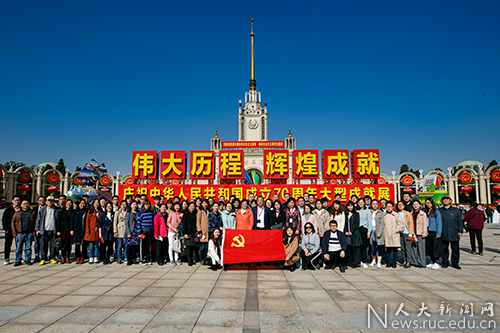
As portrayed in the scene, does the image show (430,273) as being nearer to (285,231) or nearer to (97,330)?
(285,231)

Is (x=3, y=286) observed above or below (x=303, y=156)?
below

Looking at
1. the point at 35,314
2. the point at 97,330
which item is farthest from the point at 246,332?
the point at 35,314

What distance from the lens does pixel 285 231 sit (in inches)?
305

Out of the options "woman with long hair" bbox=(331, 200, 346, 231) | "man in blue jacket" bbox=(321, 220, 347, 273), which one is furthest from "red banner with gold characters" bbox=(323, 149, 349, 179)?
"man in blue jacket" bbox=(321, 220, 347, 273)

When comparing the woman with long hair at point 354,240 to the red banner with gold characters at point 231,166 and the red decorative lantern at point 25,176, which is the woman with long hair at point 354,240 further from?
the red decorative lantern at point 25,176

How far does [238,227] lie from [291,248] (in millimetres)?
1632

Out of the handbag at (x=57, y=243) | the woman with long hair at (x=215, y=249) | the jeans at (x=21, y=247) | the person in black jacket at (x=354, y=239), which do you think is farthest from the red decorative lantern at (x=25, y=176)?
the person in black jacket at (x=354, y=239)

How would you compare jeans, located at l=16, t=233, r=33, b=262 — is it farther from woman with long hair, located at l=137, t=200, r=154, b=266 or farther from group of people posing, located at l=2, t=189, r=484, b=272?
woman with long hair, located at l=137, t=200, r=154, b=266

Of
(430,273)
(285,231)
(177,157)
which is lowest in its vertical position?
(430,273)

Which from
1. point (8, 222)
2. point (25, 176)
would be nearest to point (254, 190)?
point (8, 222)

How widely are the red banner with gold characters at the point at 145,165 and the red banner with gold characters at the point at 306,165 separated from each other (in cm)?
808

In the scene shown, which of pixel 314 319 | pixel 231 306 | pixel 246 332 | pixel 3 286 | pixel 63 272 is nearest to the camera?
pixel 246 332

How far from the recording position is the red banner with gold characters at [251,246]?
24.0 ft

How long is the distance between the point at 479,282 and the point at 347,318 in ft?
13.8
